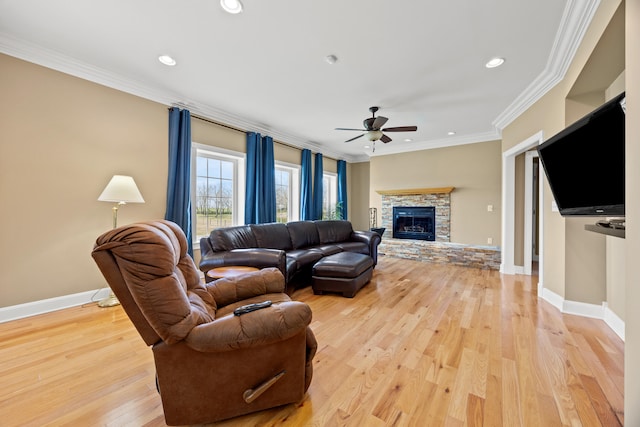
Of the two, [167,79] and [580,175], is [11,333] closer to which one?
[167,79]

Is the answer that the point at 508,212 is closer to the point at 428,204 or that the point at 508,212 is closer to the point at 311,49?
the point at 428,204

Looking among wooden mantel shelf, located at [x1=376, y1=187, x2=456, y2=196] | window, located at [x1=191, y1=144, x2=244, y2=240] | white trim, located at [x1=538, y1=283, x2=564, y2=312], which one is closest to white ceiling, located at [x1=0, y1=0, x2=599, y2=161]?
window, located at [x1=191, y1=144, x2=244, y2=240]

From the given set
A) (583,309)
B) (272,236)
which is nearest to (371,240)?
(272,236)

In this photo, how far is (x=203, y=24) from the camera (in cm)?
215

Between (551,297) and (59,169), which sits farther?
(551,297)

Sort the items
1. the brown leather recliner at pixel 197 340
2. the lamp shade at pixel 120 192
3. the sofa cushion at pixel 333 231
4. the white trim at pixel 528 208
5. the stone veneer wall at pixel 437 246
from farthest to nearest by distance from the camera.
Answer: the sofa cushion at pixel 333 231 < the stone veneer wall at pixel 437 246 < the white trim at pixel 528 208 < the lamp shade at pixel 120 192 < the brown leather recliner at pixel 197 340

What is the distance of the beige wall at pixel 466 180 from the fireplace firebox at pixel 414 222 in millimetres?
450

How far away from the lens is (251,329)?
1182 mm

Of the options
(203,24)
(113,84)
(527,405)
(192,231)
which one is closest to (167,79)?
(113,84)

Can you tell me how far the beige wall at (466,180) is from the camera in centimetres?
505

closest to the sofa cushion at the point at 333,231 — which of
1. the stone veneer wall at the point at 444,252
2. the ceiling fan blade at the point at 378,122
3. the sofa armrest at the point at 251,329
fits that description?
the stone veneer wall at the point at 444,252

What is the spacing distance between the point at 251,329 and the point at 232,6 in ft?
7.67

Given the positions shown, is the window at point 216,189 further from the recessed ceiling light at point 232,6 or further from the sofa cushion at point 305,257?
the recessed ceiling light at point 232,6

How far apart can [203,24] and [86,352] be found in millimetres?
2862
